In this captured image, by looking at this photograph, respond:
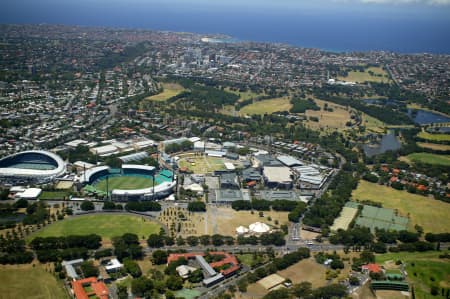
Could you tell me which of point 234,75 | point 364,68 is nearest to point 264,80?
point 234,75

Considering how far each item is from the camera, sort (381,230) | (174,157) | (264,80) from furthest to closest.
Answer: (264,80) < (174,157) < (381,230)

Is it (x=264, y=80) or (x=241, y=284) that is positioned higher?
(x=264, y=80)

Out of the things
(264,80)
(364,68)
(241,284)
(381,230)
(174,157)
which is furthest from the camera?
(364,68)

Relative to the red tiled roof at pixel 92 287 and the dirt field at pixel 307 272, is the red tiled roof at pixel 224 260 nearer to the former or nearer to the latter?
the dirt field at pixel 307 272

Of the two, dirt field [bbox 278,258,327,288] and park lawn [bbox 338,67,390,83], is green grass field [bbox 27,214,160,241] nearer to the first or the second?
dirt field [bbox 278,258,327,288]

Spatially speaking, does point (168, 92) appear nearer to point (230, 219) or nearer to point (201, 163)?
point (201, 163)

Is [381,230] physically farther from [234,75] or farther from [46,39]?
[46,39]

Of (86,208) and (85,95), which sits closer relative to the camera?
(86,208)
